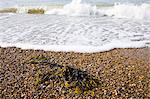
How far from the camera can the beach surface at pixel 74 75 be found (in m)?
4.43

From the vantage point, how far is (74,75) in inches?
193

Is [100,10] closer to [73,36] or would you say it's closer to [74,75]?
[73,36]

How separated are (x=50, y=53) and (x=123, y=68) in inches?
64.2

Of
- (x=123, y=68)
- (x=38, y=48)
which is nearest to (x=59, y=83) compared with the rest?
(x=123, y=68)

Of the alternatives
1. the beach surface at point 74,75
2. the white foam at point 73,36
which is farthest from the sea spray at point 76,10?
the beach surface at point 74,75

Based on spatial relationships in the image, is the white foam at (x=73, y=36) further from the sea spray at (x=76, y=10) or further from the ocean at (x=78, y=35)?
the sea spray at (x=76, y=10)

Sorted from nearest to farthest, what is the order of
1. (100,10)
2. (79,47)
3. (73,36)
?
(79,47) → (73,36) → (100,10)

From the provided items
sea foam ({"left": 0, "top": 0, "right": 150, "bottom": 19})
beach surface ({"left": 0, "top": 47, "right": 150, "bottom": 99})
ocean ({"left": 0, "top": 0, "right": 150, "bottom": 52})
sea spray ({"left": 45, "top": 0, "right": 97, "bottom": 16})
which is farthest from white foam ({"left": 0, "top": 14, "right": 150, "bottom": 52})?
sea spray ({"left": 45, "top": 0, "right": 97, "bottom": 16})

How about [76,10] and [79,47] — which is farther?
[76,10]

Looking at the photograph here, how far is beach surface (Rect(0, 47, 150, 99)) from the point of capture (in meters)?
4.43

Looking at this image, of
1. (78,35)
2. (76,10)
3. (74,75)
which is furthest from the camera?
(76,10)

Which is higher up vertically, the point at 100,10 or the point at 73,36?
the point at 73,36

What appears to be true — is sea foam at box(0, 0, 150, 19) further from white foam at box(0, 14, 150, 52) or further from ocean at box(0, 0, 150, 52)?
white foam at box(0, 14, 150, 52)

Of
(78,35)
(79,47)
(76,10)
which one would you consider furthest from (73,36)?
(76,10)
